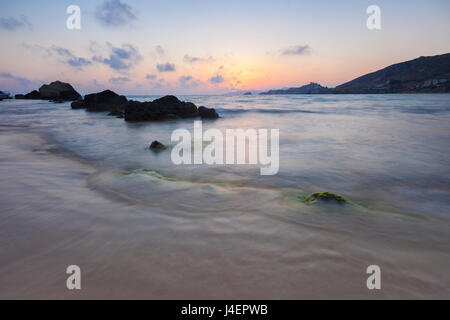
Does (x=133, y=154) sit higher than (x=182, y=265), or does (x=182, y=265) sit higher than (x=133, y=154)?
(x=133, y=154)

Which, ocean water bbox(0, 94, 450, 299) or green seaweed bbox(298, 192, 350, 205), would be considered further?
green seaweed bbox(298, 192, 350, 205)

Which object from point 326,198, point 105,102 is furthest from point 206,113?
point 326,198

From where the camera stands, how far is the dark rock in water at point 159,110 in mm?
14500

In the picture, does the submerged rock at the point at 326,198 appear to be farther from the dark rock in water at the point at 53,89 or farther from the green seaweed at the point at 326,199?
the dark rock in water at the point at 53,89

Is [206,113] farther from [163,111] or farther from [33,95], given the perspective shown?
[33,95]

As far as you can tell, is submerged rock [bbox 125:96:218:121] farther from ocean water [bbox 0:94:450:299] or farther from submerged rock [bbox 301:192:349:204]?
submerged rock [bbox 301:192:349:204]

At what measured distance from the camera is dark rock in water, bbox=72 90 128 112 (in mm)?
22719

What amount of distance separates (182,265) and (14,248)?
1501mm

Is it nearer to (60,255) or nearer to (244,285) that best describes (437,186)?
(244,285)

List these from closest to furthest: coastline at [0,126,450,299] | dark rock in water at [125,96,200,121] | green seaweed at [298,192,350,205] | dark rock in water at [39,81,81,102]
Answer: coastline at [0,126,450,299], green seaweed at [298,192,350,205], dark rock in water at [125,96,200,121], dark rock in water at [39,81,81,102]

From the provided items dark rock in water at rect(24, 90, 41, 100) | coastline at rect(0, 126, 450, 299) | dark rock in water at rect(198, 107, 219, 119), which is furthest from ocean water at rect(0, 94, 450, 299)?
dark rock in water at rect(24, 90, 41, 100)
